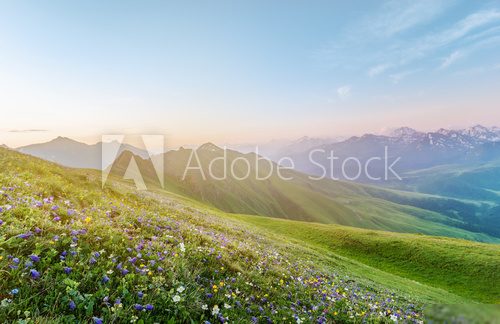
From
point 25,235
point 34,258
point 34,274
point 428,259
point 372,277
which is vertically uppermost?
point 25,235

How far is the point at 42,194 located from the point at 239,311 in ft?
28.0

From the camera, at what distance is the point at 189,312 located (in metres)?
5.36

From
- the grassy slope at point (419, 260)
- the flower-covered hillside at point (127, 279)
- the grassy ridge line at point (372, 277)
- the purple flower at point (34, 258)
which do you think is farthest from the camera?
the grassy slope at point (419, 260)

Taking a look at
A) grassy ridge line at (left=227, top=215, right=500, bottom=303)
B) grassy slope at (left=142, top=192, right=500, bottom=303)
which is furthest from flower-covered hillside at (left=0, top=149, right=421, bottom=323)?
grassy ridge line at (left=227, top=215, right=500, bottom=303)

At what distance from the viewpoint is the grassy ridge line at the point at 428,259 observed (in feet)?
136

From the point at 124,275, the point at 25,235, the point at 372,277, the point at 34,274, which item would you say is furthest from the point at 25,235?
the point at 372,277

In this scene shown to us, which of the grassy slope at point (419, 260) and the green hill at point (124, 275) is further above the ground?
the green hill at point (124, 275)

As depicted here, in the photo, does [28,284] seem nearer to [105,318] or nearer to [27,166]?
[105,318]

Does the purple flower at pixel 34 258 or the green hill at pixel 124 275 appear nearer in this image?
the green hill at pixel 124 275

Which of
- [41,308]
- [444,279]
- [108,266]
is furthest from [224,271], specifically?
[444,279]

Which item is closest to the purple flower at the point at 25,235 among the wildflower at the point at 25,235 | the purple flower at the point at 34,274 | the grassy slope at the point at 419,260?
the wildflower at the point at 25,235

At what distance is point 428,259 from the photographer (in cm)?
4969

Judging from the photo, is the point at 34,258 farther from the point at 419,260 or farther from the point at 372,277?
the point at 419,260

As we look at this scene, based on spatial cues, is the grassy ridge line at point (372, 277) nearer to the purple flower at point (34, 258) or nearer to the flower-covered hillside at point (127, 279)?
the flower-covered hillside at point (127, 279)
